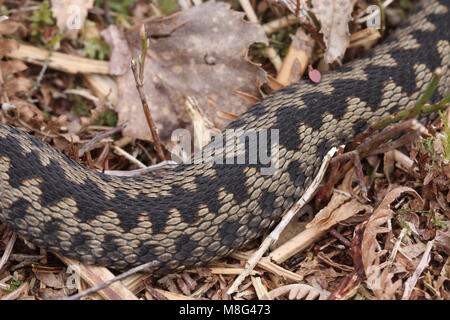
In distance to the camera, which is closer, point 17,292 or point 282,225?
point 17,292

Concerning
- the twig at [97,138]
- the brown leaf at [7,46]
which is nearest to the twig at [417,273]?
the twig at [97,138]

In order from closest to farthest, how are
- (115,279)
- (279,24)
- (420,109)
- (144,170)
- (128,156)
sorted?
(420,109), (115,279), (144,170), (128,156), (279,24)

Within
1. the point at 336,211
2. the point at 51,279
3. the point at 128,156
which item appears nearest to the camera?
the point at 51,279

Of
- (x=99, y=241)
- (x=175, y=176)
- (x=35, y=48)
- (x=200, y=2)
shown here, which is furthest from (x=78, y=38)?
(x=99, y=241)

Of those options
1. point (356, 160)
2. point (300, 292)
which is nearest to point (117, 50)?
point (356, 160)

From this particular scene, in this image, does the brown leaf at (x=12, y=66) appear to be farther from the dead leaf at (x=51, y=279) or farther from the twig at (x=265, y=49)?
the twig at (x=265, y=49)

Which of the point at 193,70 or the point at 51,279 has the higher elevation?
the point at 193,70

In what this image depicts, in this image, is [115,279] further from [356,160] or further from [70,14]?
[70,14]
